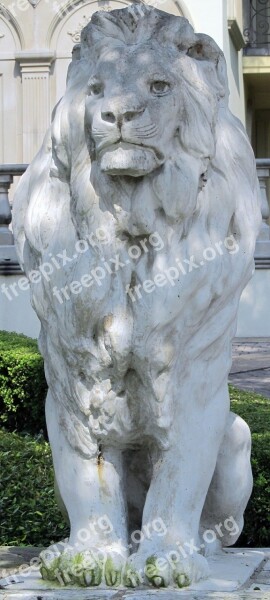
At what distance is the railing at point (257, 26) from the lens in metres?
20.8

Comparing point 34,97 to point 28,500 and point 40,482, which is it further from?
point 28,500

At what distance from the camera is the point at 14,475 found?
6469 mm

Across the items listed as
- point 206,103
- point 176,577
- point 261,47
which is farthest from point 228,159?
point 261,47

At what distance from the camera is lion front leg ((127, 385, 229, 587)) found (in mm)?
3939

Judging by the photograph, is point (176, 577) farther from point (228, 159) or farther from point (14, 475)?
point (14, 475)

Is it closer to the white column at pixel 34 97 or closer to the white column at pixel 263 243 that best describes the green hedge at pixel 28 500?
the white column at pixel 263 243

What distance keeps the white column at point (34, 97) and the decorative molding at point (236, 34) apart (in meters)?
2.64

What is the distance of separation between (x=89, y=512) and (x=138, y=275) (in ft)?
2.58

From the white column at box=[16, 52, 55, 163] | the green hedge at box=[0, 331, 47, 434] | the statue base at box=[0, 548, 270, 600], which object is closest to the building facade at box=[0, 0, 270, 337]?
the white column at box=[16, 52, 55, 163]

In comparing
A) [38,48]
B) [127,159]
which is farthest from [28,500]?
[38,48]

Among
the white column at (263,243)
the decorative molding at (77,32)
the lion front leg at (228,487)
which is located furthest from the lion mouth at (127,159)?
the decorative molding at (77,32)

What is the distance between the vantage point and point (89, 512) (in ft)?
13.2

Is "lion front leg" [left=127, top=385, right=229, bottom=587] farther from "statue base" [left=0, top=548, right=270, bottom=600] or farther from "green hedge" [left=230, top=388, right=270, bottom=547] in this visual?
"green hedge" [left=230, top=388, right=270, bottom=547]

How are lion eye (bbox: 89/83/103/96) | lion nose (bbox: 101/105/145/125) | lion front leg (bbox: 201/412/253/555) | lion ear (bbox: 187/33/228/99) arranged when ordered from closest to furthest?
lion nose (bbox: 101/105/145/125)
lion eye (bbox: 89/83/103/96)
lion ear (bbox: 187/33/228/99)
lion front leg (bbox: 201/412/253/555)
